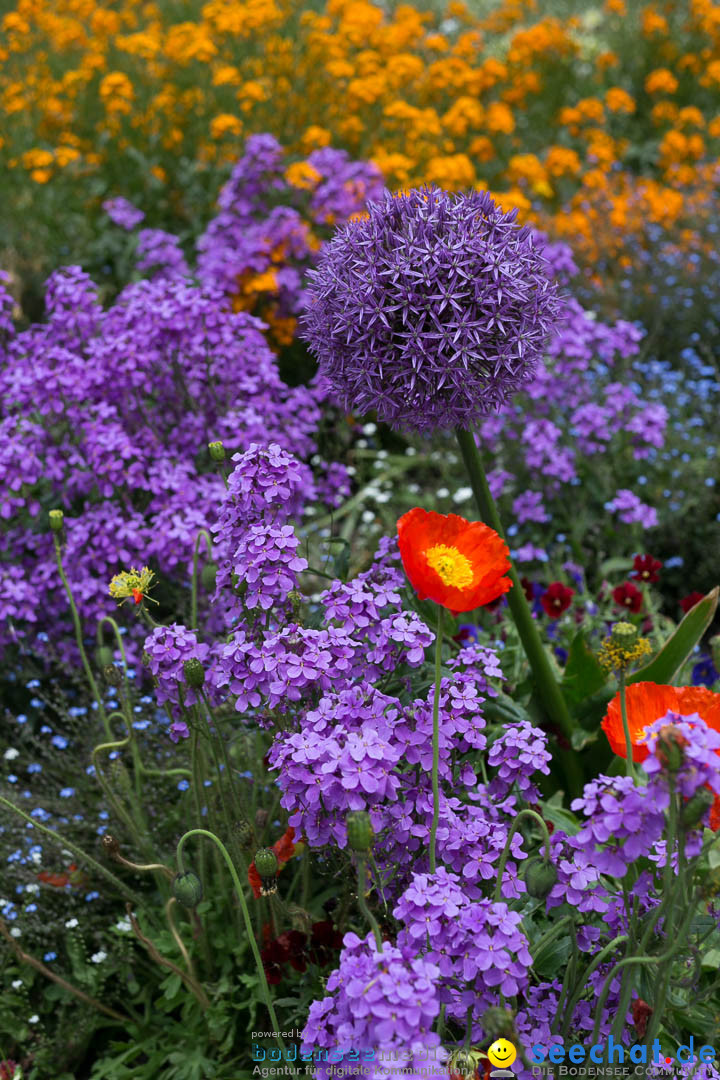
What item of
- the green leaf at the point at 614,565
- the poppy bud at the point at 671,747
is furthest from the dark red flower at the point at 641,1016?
the green leaf at the point at 614,565

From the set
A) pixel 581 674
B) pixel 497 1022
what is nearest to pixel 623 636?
pixel 497 1022

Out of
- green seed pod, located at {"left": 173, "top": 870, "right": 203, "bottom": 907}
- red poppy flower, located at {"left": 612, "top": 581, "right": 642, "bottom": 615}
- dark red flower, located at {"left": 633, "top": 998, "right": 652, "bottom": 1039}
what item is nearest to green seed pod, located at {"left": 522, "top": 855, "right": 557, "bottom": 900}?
dark red flower, located at {"left": 633, "top": 998, "right": 652, "bottom": 1039}

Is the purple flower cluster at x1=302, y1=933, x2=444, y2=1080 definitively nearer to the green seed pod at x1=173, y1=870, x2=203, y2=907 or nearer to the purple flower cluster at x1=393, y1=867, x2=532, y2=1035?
the purple flower cluster at x1=393, y1=867, x2=532, y2=1035

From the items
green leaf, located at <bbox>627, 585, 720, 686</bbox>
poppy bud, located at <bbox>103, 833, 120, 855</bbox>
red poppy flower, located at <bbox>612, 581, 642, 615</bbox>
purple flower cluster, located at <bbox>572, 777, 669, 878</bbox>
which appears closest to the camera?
purple flower cluster, located at <bbox>572, 777, 669, 878</bbox>

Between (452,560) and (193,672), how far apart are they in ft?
1.66

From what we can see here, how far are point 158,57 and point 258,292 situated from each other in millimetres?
2792

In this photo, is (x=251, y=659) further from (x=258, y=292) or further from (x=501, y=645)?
(x=258, y=292)

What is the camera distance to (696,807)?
1.17 metres

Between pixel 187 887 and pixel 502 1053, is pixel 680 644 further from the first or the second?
pixel 187 887

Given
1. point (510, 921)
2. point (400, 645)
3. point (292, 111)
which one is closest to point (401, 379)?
point (400, 645)

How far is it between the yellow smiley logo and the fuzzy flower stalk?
3.44ft

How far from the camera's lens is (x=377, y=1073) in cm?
114

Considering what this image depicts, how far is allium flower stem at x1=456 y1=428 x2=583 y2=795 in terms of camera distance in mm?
1949

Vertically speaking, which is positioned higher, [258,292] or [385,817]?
[258,292]
